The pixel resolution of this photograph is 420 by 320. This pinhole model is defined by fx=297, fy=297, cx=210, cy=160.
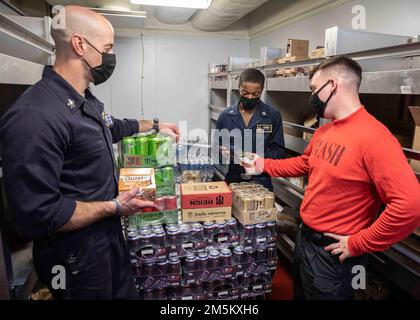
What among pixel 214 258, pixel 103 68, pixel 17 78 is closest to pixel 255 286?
pixel 214 258

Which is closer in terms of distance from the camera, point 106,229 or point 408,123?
point 106,229

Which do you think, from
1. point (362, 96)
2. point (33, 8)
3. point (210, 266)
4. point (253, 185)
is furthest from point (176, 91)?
point (210, 266)

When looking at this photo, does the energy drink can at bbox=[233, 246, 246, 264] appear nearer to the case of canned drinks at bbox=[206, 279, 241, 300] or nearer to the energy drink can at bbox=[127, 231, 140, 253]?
the case of canned drinks at bbox=[206, 279, 241, 300]

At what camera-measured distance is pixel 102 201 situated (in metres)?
1.41

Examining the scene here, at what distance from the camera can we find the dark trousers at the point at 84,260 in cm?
134

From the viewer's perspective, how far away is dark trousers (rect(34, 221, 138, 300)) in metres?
1.34

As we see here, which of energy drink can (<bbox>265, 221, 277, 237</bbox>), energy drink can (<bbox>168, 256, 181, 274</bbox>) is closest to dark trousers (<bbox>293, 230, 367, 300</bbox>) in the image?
energy drink can (<bbox>265, 221, 277, 237</bbox>)

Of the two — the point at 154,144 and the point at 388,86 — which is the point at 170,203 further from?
the point at 388,86

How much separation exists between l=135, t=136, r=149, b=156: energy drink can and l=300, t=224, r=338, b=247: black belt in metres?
1.06

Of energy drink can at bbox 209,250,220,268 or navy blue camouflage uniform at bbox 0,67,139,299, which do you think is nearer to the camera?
navy blue camouflage uniform at bbox 0,67,139,299

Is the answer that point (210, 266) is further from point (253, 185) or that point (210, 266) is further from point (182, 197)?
point (253, 185)

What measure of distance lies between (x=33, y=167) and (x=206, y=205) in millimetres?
981

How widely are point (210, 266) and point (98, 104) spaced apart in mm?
1144

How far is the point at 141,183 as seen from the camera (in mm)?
1602
